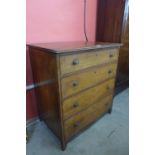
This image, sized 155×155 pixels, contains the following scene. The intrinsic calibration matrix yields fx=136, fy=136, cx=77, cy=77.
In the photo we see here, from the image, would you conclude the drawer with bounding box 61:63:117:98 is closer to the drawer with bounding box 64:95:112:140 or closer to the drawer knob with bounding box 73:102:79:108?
the drawer knob with bounding box 73:102:79:108

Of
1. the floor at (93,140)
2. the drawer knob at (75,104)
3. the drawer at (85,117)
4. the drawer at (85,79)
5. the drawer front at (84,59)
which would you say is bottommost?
the floor at (93,140)

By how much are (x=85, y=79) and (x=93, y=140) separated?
2.26 feet

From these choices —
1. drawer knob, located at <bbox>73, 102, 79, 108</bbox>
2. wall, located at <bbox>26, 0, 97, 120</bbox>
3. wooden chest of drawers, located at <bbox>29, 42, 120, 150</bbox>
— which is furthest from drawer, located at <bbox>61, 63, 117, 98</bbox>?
wall, located at <bbox>26, 0, 97, 120</bbox>

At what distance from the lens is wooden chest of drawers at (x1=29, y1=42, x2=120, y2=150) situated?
3.45 ft

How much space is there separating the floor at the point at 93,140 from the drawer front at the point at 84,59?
799 millimetres

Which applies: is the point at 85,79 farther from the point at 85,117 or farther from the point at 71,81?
the point at 85,117

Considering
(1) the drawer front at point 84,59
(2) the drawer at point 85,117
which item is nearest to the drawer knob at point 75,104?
(2) the drawer at point 85,117

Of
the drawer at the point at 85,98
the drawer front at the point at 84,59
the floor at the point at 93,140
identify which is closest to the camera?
the drawer front at the point at 84,59

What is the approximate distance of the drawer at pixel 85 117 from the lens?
130 centimetres

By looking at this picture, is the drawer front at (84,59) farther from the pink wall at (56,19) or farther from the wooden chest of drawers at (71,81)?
the pink wall at (56,19)

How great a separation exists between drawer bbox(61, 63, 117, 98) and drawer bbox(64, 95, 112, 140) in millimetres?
288

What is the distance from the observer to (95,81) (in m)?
1.39
